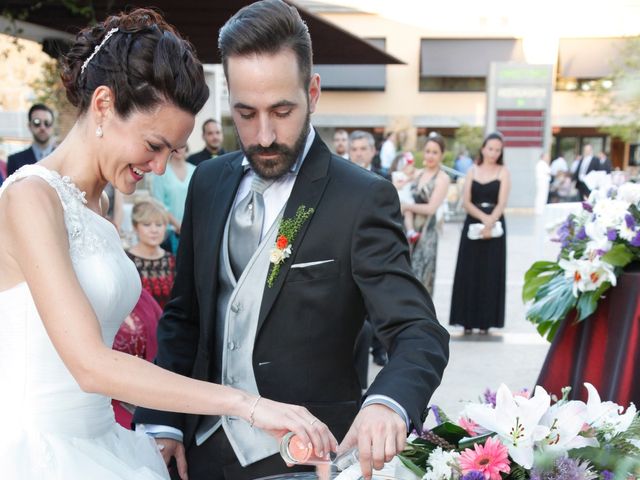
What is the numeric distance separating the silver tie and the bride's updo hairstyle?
0.25 metres

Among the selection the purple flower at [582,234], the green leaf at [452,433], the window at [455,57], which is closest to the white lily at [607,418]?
the green leaf at [452,433]

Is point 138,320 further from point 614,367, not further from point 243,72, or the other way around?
point 614,367

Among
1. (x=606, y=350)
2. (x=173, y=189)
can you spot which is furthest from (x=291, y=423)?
(x=173, y=189)

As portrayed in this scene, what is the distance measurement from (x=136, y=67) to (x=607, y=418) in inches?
46.6

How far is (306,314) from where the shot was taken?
168 cm

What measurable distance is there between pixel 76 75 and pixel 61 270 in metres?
0.53

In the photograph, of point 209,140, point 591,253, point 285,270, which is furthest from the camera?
point 209,140

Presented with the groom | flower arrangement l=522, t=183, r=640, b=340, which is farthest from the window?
the groom

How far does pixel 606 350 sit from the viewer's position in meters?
3.54

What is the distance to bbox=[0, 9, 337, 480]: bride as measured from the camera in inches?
52.8

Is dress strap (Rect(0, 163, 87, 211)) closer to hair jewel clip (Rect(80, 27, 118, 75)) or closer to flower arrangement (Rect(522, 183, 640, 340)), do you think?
hair jewel clip (Rect(80, 27, 118, 75))

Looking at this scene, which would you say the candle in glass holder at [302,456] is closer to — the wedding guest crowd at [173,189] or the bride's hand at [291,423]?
the bride's hand at [291,423]

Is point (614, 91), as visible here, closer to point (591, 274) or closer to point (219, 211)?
point (591, 274)

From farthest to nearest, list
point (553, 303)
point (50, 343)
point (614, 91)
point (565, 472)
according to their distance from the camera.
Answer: point (614, 91) < point (553, 303) < point (50, 343) < point (565, 472)
